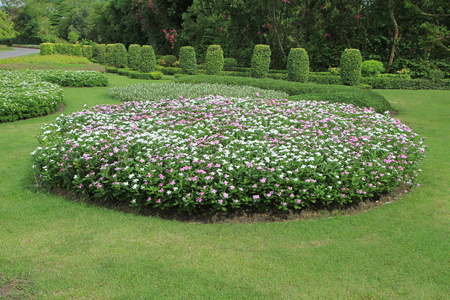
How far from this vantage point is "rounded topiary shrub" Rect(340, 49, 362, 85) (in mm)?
16594

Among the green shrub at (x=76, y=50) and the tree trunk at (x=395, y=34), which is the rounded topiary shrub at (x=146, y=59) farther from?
the tree trunk at (x=395, y=34)

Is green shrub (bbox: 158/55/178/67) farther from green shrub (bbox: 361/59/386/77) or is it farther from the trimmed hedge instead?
green shrub (bbox: 361/59/386/77)

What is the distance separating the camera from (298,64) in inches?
689

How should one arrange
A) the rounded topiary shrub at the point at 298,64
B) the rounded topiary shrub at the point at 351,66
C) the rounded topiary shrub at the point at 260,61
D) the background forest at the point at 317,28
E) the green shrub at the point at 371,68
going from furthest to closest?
the background forest at the point at 317,28
the green shrub at the point at 371,68
the rounded topiary shrub at the point at 260,61
the rounded topiary shrub at the point at 298,64
the rounded topiary shrub at the point at 351,66

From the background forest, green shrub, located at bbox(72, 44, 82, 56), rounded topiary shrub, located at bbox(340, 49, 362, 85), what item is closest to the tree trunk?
the background forest

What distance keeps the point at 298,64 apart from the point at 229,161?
1371 centimetres

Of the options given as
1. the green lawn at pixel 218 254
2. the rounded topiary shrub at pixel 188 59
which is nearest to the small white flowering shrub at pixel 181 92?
the green lawn at pixel 218 254

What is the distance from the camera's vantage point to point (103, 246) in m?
3.86

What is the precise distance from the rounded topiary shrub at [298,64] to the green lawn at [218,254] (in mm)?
12916

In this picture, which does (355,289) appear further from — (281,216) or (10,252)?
(10,252)

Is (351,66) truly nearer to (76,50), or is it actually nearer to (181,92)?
(181,92)

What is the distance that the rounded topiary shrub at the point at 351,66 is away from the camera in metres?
16.6

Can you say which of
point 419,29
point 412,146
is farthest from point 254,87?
point 419,29

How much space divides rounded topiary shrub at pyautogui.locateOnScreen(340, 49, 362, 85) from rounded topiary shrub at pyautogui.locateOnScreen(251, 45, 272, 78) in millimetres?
3817
